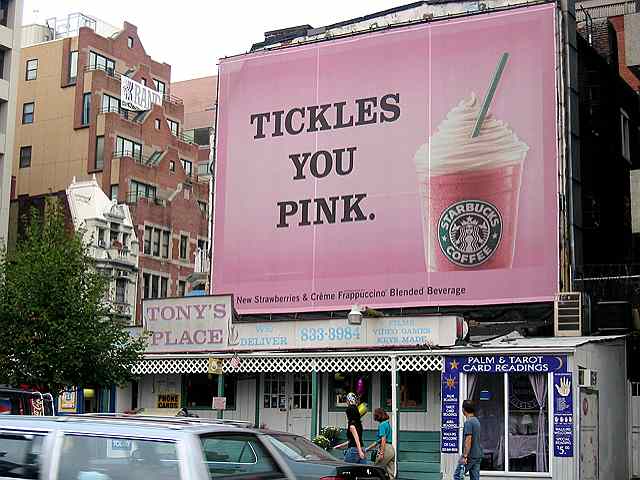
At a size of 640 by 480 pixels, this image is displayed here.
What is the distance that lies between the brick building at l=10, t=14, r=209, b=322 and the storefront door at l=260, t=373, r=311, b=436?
86.9ft

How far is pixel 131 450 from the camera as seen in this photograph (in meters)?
8.75

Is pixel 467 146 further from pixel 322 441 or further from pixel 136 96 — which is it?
pixel 136 96

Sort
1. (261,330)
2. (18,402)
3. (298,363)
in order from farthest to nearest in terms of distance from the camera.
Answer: (261,330)
(298,363)
(18,402)

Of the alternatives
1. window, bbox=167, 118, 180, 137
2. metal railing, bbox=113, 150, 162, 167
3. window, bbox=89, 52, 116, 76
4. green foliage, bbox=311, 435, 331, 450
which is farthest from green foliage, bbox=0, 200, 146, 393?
window, bbox=167, 118, 180, 137

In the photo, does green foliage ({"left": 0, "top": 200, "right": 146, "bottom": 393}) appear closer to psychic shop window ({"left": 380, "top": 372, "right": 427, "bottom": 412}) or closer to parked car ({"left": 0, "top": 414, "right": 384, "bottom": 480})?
psychic shop window ({"left": 380, "top": 372, "right": 427, "bottom": 412})

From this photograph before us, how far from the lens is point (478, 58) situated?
97.4ft

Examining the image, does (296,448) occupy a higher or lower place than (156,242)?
lower

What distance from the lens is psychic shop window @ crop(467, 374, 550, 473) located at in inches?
897

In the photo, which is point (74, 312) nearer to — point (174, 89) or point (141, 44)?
point (141, 44)

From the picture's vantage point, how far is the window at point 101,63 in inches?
2296

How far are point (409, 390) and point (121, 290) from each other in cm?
2828

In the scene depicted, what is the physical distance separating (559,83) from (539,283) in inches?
212

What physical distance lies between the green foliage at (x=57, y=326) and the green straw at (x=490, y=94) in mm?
10752

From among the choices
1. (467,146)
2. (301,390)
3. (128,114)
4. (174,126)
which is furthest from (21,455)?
(174,126)
